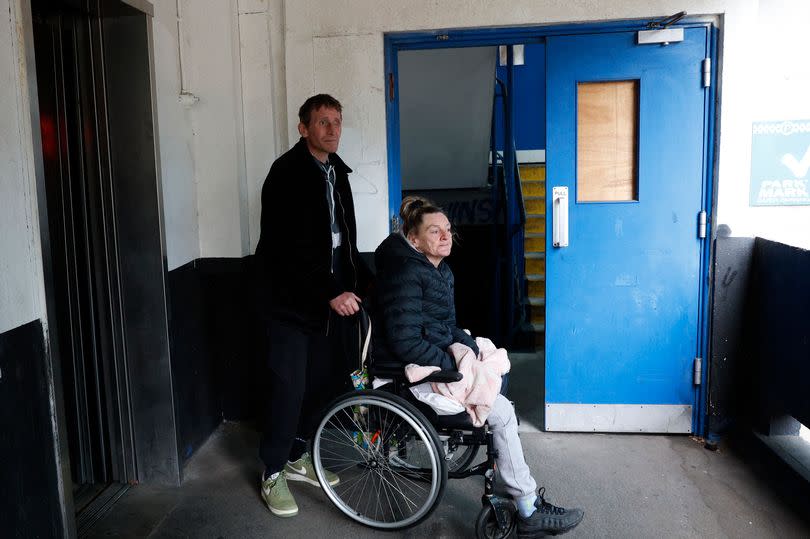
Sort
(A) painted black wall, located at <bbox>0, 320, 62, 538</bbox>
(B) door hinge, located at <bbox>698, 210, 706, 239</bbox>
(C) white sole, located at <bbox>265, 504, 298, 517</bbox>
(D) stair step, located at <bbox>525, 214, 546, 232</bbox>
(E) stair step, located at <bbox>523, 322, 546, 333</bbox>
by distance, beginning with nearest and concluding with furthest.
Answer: (A) painted black wall, located at <bbox>0, 320, 62, 538</bbox> → (C) white sole, located at <bbox>265, 504, 298, 517</bbox> → (B) door hinge, located at <bbox>698, 210, 706, 239</bbox> → (E) stair step, located at <bbox>523, 322, 546, 333</bbox> → (D) stair step, located at <bbox>525, 214, 546, 232</bbox>

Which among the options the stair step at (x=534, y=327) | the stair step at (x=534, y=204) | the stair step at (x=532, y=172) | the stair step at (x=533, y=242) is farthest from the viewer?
the stair step at (x=532, y=172)

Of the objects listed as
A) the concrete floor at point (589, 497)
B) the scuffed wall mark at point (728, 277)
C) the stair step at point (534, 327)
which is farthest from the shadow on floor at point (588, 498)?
the stair step at point (534, 327)

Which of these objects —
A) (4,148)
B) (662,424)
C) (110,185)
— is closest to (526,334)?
(662,424)

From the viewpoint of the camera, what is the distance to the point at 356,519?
9.29ft

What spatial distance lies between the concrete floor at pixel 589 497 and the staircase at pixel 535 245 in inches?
78.4

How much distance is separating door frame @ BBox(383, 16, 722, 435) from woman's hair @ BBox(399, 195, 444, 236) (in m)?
0.88

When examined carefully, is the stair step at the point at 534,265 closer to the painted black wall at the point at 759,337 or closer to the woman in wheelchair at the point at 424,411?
the painted black wall at the point at 759,337

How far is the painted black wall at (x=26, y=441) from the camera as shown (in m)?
2.03

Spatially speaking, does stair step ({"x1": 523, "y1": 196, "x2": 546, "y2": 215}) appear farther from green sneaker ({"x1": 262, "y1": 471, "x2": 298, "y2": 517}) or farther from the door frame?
green sneaker ({"x1": 262, "y1": 471, "x2": 298, "y2": 517})

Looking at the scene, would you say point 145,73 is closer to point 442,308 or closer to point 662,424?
point 442,308

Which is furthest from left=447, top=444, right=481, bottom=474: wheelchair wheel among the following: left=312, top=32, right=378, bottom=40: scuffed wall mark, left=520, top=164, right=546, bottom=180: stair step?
left=520, top=164, right=546, bottom=180: stair step

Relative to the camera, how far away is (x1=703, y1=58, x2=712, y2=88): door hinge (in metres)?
3.43

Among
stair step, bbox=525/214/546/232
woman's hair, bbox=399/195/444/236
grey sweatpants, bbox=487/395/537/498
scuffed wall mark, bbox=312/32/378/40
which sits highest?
scuffed wall mark, bbox=312/32/378/40

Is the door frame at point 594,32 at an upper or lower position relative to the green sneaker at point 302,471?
upper
